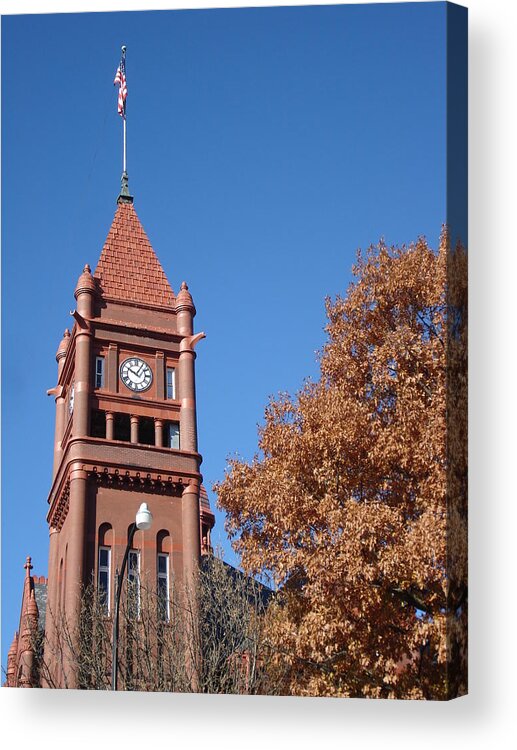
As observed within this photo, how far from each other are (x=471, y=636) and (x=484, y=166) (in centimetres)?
555

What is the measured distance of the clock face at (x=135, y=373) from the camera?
21.1 meters

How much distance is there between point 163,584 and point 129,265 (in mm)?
4847

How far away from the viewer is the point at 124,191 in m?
18.1

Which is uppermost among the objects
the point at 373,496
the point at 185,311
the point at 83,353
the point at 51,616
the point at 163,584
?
the point at 185,311

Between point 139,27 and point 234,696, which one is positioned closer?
point 234,696

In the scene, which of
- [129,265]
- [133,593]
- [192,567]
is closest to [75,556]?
[133,593]

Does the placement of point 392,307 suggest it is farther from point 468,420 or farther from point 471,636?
point 471,636

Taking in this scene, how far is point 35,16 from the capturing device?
59.2ft

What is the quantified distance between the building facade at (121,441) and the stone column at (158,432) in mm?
32

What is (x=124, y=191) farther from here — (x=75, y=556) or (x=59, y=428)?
(x=75, y=556)

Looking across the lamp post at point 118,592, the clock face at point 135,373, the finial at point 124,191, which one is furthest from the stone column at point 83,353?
the lamp post at point 118,592

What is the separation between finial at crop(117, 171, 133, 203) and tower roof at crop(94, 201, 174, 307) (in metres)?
0.06

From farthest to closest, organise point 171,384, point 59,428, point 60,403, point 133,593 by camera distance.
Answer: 1. point 171,384
2. point 133,593
3. point 60,403
4. point 59,428

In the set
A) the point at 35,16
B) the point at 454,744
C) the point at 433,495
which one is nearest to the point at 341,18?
the point at 35,16
